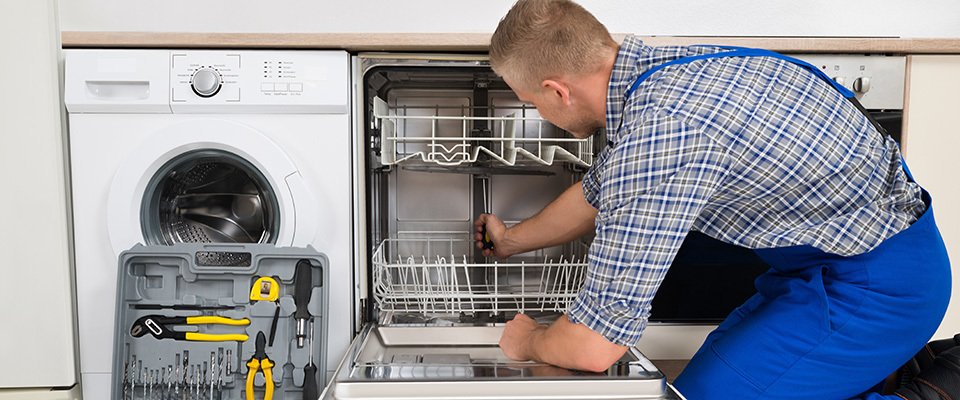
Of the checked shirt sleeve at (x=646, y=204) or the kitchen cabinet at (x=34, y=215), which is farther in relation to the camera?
the kitchen cabinet at (x=34, y=215)

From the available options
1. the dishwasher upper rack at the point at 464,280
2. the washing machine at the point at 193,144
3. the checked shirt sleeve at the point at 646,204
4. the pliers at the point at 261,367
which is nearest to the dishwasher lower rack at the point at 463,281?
the dishwasher upper rack at the point at 464,280

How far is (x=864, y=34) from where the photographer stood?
2.09m

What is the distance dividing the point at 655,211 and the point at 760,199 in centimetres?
25

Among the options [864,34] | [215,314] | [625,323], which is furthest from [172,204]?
[864,34]

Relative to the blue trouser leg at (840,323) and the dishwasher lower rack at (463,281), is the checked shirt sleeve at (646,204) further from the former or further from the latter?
the dishwasher lower rack at (463,281)

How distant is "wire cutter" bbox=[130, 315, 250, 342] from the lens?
4.10 feet

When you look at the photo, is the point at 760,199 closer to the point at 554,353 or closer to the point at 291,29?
the point at 554,353

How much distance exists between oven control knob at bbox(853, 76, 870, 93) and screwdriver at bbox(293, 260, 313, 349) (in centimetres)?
130

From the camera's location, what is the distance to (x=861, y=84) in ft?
4.57

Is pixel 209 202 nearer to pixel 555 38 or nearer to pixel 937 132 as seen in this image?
pixel 555 38

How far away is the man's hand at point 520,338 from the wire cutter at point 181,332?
1.79 feet

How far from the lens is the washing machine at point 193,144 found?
1325mm

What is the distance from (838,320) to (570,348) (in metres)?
0.46

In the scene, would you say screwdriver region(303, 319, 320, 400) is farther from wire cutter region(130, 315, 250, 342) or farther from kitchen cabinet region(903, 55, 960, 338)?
kitchen cabinet region(903, 55, 960, 338)
